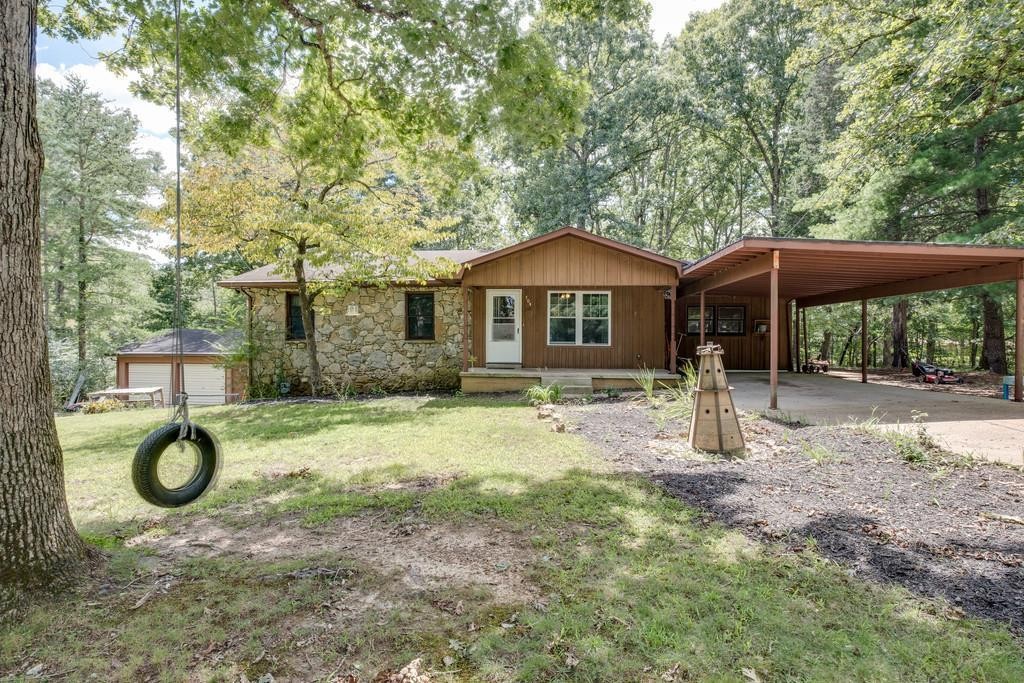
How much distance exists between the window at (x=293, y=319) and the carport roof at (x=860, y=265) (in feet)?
29.4

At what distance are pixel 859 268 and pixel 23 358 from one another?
10193mm

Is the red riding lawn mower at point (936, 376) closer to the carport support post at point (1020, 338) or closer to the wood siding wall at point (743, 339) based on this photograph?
the wood siding wall at point (743, 339)

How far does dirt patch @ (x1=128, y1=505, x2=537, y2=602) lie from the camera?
252 centimetres

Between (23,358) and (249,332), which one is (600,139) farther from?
(23,358)

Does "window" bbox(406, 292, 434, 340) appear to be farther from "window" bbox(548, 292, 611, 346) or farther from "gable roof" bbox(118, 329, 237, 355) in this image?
"gable roof" bbox(118, 329, 237, 355)

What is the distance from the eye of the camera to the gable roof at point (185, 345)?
15.6 metres

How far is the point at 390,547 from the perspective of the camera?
113 inches

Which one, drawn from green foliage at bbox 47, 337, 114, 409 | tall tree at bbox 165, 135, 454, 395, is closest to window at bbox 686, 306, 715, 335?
tall tree at bbox 165, 135, 454, 395

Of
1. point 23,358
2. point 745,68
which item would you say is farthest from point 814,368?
point 23,358

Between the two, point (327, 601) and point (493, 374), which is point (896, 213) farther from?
point (327, 601)

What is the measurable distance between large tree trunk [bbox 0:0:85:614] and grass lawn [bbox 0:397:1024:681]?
242 mm

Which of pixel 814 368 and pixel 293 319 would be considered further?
pixel 814 368

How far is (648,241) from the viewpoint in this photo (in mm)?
21906

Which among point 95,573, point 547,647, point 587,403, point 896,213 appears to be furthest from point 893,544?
point 896,213
